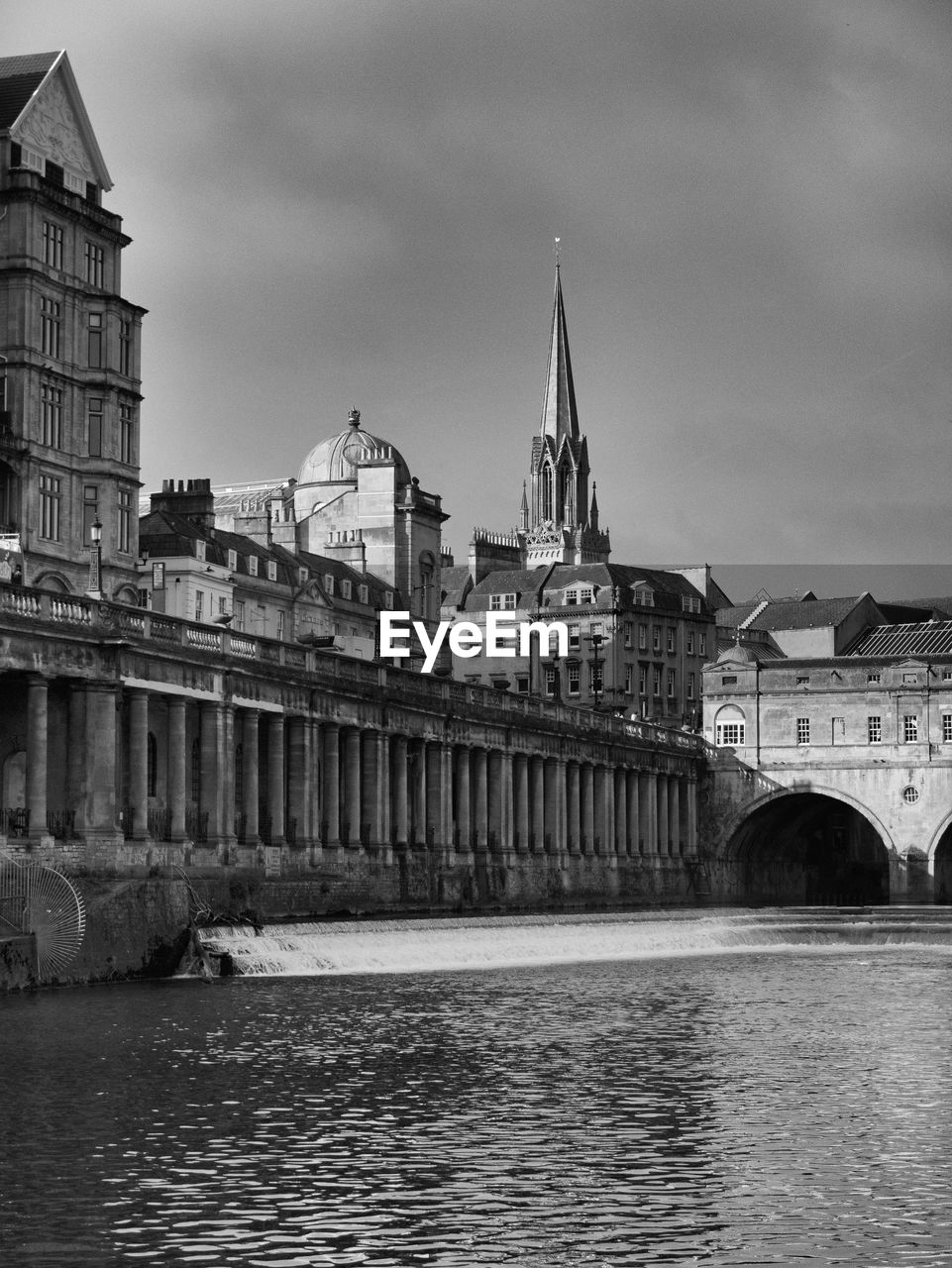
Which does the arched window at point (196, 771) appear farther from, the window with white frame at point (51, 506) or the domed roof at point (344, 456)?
the domed roof at point (344, 456)

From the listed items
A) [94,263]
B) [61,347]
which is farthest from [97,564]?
[94,263]

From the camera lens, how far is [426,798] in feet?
318

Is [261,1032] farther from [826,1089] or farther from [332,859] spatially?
[332,859]

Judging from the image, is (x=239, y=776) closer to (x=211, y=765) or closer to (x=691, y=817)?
(x=211, y=765)

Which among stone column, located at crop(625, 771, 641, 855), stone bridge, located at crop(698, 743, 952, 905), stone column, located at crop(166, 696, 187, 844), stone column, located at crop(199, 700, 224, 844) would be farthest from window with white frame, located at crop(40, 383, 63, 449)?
stone bridge, located at crop(698, 743, 952, 905)

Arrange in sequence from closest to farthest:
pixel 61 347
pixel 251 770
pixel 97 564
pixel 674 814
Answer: pixel 97 564 → pixel 251 770 → pixel 61 347 → pixel 674 814

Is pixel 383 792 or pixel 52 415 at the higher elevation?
pixel 52 415

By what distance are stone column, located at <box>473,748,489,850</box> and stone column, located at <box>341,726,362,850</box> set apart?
1535 centimetres

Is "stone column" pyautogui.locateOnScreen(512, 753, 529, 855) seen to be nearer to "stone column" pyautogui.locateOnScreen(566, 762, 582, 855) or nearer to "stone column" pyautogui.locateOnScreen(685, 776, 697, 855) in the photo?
"stone column" pyautogui.locateOnScreen(566, 762, 582, 855)

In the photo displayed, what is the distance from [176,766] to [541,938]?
→ 43.7 feet

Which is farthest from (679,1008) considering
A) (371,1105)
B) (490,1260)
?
(490,1260)

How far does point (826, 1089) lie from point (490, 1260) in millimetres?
13807

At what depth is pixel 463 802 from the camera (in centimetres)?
10025

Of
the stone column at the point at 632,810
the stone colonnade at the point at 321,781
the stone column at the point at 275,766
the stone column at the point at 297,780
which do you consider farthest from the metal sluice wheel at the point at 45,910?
the stone column at the point at 632,810
